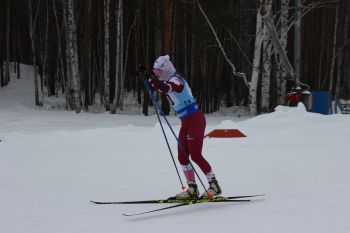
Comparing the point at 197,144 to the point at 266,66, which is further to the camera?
the point at 266,66

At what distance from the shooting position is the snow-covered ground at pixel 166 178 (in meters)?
4.05

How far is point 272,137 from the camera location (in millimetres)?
9664

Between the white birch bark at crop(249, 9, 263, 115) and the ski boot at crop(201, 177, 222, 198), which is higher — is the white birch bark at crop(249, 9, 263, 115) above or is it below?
above

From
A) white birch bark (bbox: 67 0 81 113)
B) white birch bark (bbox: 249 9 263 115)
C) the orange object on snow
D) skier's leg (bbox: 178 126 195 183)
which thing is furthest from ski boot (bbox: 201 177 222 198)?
white birch bark (bbox: 67 0 81 113)

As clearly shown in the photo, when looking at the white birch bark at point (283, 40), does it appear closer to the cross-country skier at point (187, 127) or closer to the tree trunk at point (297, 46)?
the tree trunk at point (297, 46)

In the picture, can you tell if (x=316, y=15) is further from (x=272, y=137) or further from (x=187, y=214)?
(x=187, y=214)

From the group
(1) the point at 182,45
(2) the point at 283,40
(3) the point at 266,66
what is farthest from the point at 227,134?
(1) the point at 182,45

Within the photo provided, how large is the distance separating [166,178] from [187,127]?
1552 millimetres

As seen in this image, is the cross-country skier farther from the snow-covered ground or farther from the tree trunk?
the tree trunk

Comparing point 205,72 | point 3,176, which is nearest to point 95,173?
point 3,176

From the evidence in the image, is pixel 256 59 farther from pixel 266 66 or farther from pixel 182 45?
pixel 182 45

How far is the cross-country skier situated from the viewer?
4.73 meters

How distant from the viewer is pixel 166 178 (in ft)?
20.1

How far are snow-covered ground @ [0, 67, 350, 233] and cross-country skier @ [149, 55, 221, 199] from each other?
227 millimetres
